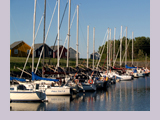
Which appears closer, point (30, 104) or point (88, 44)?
point (30, 104)

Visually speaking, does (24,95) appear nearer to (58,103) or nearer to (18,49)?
(58,103)

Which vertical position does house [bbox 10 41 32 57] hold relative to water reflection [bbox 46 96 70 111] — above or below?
above

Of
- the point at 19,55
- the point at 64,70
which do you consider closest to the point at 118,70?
the point at 19,55

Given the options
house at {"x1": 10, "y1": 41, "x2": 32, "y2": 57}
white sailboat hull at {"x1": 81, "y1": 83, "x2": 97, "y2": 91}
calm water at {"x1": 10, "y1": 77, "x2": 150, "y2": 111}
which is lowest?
calm water at {"x1": 10, "y1": 77, "x2": 150, "y2": 111}

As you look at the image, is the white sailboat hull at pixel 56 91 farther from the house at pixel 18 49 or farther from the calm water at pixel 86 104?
the house at pixel 18 49

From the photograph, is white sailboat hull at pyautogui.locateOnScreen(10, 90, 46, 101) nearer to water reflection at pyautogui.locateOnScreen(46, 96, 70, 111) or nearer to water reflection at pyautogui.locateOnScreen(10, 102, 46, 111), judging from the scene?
water reflection at pyautogui.locateOnScreen(10, 102, 46, 111)

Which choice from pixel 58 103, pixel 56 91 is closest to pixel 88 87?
pixel 56 91

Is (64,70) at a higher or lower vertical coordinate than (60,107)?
higher

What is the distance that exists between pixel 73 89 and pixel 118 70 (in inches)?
1288

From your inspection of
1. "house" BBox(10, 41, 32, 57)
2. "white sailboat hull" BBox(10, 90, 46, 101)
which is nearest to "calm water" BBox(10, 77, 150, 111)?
"white sailboat hull" BBox(10, 90, 46, 101)

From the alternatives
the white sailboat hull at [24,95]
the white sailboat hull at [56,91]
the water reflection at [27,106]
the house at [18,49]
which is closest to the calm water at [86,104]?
the water reflection at [27,106]

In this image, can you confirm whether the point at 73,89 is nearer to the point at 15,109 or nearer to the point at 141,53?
the point at 15,109

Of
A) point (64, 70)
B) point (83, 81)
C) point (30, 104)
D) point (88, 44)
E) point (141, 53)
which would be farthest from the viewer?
point (141, 53)

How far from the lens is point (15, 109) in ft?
82.6
